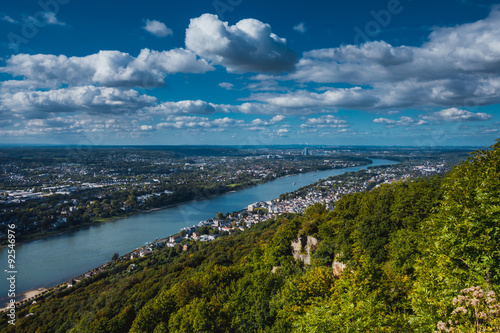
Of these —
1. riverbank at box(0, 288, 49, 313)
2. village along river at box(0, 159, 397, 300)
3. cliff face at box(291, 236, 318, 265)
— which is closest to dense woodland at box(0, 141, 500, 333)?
cliff face at box(291, 236, 318, 265)

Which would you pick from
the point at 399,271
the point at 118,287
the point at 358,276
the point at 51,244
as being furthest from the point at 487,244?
the point at 51,244

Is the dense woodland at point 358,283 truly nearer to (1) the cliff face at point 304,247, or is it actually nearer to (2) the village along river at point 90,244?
(1) the cliff face at point 304,247

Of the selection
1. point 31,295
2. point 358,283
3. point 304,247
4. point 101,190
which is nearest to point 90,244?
point 31,295

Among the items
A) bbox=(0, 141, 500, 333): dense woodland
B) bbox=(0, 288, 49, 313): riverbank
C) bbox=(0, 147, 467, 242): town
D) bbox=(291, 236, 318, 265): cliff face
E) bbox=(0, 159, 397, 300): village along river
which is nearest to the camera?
bbox=(0, 141, 500, 333): dense woodland

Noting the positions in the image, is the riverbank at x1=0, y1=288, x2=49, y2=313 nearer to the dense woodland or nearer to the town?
the dense woodland

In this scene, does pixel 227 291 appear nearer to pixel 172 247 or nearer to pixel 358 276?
pixel 358 276

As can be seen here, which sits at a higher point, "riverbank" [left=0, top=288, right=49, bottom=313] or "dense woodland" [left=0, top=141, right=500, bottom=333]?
"dense woodland" [left=0, top=141, right=500, bottom=333]

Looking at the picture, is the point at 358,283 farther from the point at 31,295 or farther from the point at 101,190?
the point at 101,190
